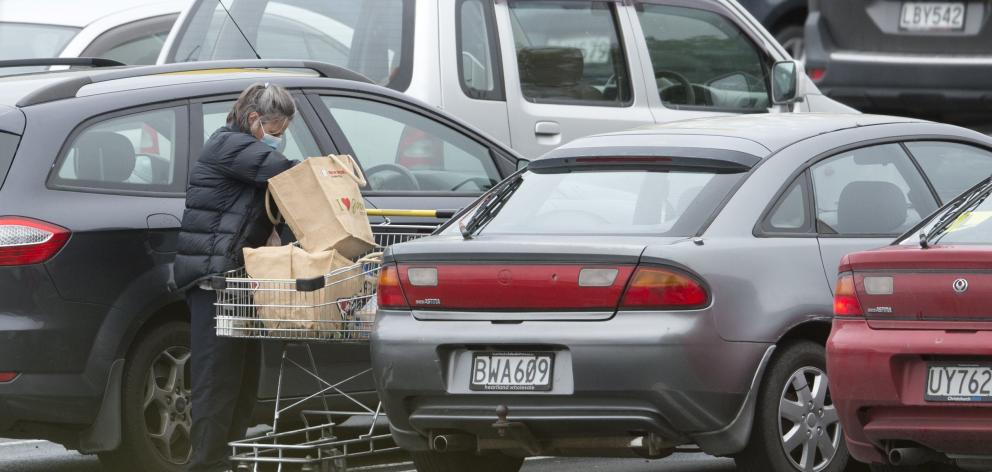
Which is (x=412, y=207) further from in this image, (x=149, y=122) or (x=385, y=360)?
(x=385, y=360)

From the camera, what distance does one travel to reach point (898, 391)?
6.51 meters

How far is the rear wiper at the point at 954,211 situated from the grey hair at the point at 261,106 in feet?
8.78

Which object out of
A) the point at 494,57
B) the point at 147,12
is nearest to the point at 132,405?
the point at 494,57

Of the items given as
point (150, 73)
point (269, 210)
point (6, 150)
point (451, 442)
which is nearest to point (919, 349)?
point (451, 442)

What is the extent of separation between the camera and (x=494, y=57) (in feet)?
38.4

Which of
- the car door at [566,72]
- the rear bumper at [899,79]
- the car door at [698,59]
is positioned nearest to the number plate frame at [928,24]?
the rear bumper at [899,79]

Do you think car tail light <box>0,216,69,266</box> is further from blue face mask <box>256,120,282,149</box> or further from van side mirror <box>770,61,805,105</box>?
van side mirror <box>770,61,805,105</box>

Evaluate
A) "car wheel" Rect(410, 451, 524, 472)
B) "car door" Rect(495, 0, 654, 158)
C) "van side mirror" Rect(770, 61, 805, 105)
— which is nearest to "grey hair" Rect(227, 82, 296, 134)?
"car wheel" Rect(410, 451, 524, 472)

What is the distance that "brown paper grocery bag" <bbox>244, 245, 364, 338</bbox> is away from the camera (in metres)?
7.64

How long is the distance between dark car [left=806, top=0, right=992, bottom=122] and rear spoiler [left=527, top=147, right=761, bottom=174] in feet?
24.6

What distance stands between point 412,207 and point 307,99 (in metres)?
0.68

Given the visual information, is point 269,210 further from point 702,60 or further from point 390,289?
point 702,60

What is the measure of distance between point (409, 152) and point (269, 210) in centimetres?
149

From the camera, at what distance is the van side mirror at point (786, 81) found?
12469 mm
